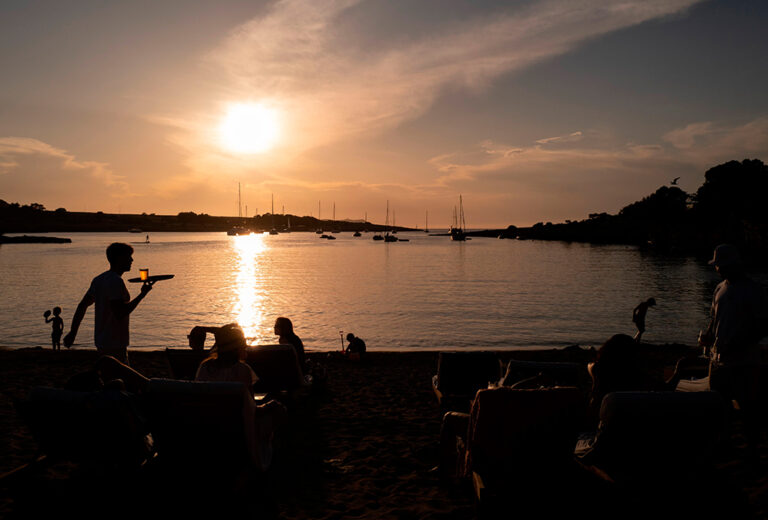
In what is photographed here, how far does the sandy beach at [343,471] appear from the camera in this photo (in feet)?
15.9

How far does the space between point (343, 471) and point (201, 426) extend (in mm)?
1903

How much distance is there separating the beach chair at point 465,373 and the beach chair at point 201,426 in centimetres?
327

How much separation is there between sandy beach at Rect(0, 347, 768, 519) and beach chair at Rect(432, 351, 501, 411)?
0.62m

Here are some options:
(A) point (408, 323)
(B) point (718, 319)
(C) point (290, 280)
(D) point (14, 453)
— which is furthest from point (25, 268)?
(B) point (718, 319)

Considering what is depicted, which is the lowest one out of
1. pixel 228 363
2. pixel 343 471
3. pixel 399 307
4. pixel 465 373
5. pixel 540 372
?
pixel 399 307

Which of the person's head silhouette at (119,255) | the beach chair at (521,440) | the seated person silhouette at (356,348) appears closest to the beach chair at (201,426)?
the person's head silhouette at (119,255)

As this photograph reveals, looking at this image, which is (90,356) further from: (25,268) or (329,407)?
(25,268)

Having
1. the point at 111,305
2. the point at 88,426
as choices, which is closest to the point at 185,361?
the point at 111,305

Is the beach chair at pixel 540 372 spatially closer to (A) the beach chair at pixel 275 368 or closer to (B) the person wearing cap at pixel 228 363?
(B) the person wearing cap at pixel 228 363

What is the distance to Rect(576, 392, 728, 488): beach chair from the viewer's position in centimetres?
430

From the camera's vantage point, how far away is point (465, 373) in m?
7.52

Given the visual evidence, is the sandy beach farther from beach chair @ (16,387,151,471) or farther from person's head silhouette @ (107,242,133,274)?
person's head silhouette @ (107,242,133,274)

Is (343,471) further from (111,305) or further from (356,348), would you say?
(356,348)

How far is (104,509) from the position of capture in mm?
4789
